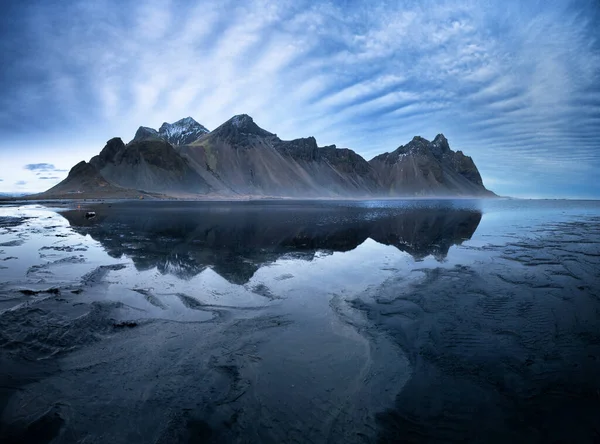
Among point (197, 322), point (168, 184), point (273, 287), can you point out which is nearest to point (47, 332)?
point (197, 322)

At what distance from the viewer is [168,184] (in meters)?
165

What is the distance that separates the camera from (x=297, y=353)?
7.70 meters

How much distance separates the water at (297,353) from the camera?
5.31 m

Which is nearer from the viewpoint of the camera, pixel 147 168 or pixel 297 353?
pixel 297 353

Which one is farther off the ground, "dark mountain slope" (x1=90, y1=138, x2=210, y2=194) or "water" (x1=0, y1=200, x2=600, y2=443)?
"dark mountain slope" (x1=90, y1=138, x2=210, y2=194)

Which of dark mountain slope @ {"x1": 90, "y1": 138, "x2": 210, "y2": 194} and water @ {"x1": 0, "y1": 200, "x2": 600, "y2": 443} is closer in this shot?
water @ {"x1": 0, "y1": 200, "x2": 600, "y2": 443}

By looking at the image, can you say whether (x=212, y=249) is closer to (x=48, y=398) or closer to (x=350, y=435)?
(x=48, y=398)

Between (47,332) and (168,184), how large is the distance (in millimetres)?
171610

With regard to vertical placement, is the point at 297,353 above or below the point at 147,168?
below

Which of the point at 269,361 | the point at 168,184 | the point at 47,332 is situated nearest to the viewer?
the point at 269,361

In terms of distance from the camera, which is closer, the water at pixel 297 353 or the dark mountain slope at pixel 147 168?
the water at pixel 297 353

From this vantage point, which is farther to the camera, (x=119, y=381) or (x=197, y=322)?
(x=197, y=322)

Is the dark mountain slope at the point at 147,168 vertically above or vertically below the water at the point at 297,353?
above

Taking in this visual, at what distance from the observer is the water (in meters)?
5.31
